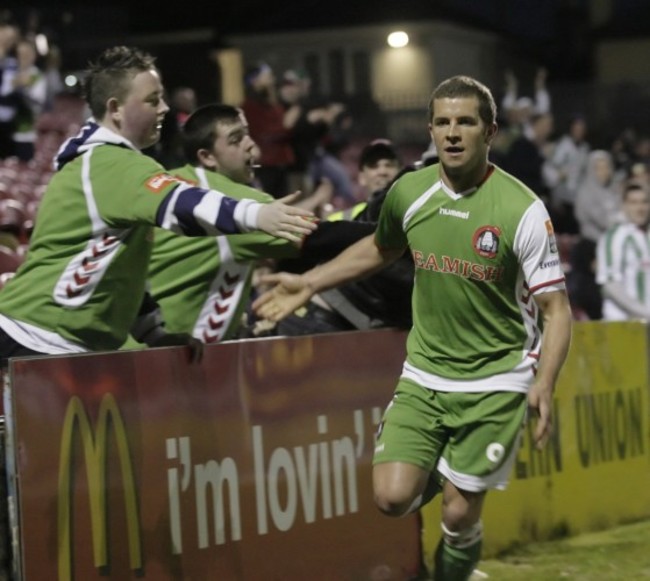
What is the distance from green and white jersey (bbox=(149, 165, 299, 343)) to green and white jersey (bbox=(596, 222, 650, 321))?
5875 millimetres

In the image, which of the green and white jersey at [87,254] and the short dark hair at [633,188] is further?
the short dark hair at [633,188]

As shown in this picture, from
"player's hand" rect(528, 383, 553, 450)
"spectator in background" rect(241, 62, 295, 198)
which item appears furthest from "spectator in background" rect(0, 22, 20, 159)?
"player's hand" rect(528, 383, 553, 450)

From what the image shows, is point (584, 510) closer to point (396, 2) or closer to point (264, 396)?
point (264, 396)

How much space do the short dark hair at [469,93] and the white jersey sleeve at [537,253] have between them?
393 mm

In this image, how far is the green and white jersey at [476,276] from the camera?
6176 mm

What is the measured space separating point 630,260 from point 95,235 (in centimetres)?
726

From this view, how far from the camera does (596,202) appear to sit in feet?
60.6

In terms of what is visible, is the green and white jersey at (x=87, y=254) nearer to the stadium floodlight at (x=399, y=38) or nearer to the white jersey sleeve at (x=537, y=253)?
the white jersey sleeve at (x=537, y=253)

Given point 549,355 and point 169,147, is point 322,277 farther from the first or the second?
point 169,147

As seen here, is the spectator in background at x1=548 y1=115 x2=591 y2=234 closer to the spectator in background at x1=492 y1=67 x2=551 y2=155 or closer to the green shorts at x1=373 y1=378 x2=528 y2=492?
the spectator in background at x1=492 y1=67 x2=551 y2=155

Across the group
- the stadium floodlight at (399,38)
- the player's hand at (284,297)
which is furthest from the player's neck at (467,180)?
the stadium floodlight at (399,38)

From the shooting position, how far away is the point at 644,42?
182 feet

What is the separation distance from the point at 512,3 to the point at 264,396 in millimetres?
54108

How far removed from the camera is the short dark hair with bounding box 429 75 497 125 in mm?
6207
